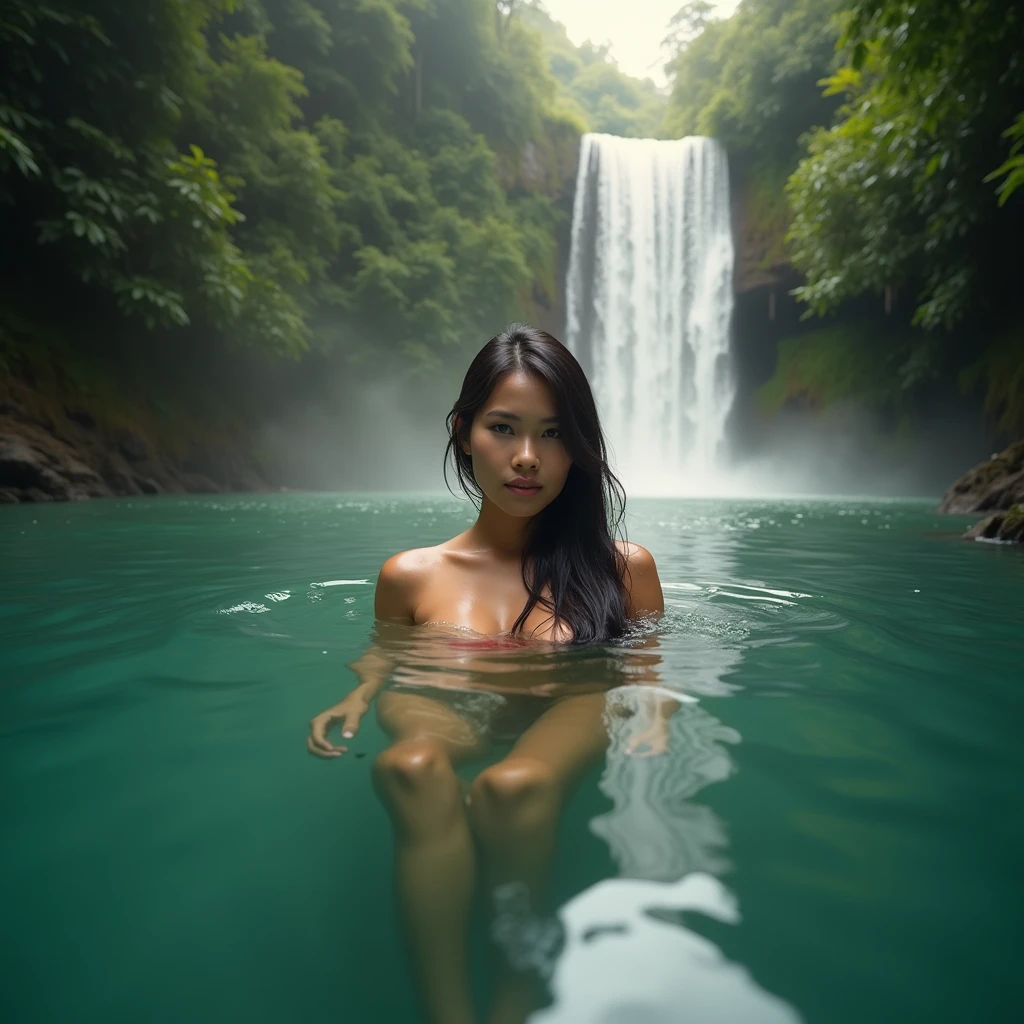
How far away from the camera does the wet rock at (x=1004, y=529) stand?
5.80 m

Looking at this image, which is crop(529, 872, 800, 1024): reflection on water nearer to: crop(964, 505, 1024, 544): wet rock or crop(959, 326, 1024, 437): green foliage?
crop(964, 505, 1024, 544): wet rock

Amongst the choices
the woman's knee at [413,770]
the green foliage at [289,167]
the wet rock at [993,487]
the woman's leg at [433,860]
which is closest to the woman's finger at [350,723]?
the woman's leg at [433,860]

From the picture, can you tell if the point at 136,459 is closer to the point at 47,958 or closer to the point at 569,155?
the point at 47,958

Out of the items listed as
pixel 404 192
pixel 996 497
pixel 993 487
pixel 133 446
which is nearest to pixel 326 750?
pixel 996 497

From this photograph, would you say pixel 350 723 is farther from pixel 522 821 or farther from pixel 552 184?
pixel 552 184

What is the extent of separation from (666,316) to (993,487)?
17.4 meters

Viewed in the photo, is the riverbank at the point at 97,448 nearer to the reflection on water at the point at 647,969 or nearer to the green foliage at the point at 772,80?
the reflection on water at the point at 647,969

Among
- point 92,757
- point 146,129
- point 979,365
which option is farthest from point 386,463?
point 92,757

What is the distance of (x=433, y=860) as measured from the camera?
1.09m

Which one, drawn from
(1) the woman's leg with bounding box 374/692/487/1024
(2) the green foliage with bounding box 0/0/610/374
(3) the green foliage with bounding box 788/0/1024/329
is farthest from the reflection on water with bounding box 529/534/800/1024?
(2) the green foliage with bounding box 0/0/610/374

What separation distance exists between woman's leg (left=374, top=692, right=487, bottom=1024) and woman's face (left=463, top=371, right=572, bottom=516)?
2.97 feet

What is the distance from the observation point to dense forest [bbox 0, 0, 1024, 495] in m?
10.7

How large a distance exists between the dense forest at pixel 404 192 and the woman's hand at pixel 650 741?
6305 mm

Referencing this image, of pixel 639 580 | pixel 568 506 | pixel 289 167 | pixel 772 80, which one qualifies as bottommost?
pixel 639 580
